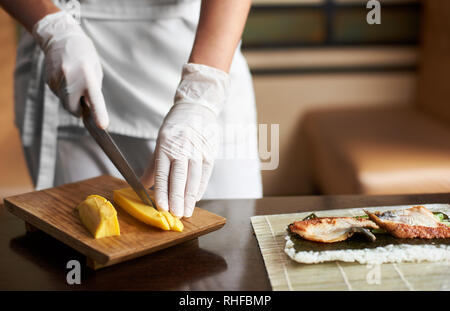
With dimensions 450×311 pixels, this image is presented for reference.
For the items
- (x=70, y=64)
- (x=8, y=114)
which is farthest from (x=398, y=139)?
(x=8, y=114)

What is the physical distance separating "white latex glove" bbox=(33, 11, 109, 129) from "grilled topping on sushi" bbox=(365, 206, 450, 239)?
0.73 m

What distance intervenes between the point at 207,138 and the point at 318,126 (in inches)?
89.2

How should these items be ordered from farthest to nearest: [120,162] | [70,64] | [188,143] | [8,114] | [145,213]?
[8,114] → [70,64] → [188,143] → [120,162] → [145,213]

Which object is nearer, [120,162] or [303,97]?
[120,162]

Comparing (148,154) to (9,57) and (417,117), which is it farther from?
(417,117)

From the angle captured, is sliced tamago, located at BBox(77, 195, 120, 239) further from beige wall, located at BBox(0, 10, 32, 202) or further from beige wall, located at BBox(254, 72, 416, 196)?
beige wall, located at BBox(254, 72, 416, 196)

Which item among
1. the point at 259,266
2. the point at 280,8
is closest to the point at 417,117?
the point at 280,8

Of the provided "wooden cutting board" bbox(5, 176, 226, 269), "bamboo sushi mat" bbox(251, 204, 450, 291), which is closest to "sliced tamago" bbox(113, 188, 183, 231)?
"wooden cutting board" bbox(5, 176, 226, 269)

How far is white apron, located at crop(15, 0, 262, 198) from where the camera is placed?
151cm

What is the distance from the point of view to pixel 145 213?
897mm

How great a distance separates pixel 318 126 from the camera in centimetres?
333

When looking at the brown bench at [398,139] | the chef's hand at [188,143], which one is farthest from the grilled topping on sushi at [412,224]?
the brown bench at [398,139]

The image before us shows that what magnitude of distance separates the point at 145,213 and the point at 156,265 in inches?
4.3

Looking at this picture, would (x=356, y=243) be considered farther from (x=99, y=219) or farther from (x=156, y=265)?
(x=99, y=219)
